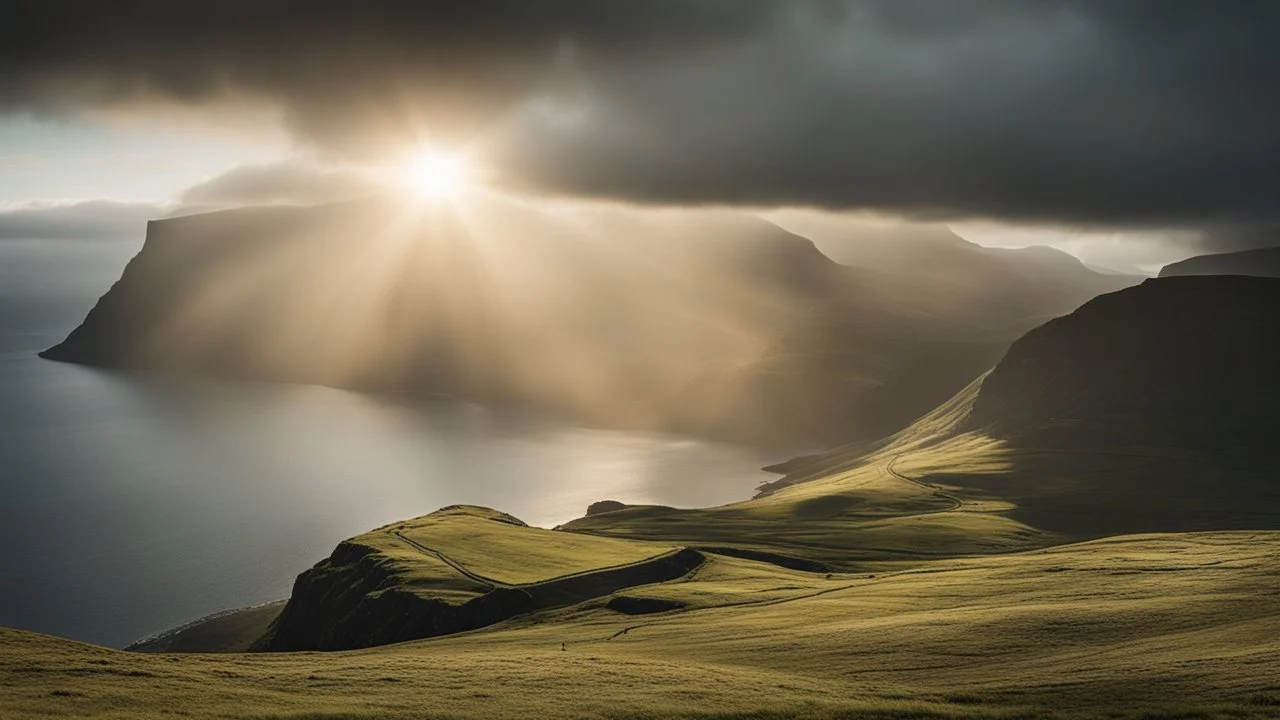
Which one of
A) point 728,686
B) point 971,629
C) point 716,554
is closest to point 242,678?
point 728,686

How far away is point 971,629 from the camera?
63781mm

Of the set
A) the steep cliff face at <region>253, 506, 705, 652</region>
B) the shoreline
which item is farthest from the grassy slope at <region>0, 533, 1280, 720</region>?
the shoreline

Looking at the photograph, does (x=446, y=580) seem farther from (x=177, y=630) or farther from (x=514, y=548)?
(x=177, y=630)

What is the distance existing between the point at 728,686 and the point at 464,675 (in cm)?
1637

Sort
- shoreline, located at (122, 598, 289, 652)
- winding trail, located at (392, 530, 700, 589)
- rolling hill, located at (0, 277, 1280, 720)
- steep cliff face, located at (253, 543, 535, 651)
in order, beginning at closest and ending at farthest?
rolling hill, located at (0, 277, 1280, 720)
steep cliff face, located at (253, 543, 535, 651)
winding trail, located at (392, 530, 700, 589)
shoreline, located at (122, 598, 289, 652)

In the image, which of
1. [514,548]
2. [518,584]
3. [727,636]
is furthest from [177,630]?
[727,636]

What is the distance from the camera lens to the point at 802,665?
59.3 m

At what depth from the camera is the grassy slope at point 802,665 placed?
46.9 m

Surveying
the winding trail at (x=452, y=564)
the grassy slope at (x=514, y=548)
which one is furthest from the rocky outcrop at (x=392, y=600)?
the grassy slope at (x=514, y=548)

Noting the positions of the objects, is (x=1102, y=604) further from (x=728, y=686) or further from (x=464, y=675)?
(x=464, y=675)

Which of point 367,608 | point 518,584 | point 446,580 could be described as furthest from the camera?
point 446,580

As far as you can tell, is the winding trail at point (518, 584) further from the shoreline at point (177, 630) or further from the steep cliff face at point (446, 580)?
the shoreline at point (177, 630)

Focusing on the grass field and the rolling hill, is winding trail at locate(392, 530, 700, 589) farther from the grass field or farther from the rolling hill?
the grass field

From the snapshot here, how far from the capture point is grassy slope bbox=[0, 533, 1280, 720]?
46.9 metres
